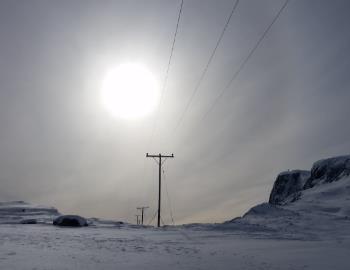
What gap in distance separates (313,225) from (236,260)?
42.8 feet

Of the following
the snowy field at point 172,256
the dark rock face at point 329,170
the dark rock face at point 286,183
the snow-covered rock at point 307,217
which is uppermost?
the dark rock face at point 286,183

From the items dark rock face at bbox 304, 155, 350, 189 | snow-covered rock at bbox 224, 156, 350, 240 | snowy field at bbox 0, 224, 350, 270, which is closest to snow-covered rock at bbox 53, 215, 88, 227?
snow-covered rock at bbox 224, 156, 350, 240

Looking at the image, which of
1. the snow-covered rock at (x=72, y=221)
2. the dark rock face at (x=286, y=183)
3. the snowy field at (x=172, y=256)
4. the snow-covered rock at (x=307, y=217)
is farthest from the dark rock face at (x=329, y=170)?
the snowy field at (x=172, y=256)

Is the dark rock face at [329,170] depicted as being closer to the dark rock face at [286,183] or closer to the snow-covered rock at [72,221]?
the dark rock face at [286,183]

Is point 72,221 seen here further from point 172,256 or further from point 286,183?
point 286,183

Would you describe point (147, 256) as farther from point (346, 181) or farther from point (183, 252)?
point (346, 181)

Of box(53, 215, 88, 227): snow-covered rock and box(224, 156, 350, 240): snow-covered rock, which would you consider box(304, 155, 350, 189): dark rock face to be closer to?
box(224, 156, 350, 240): snow-covered rock

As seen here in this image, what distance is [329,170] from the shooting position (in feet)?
170

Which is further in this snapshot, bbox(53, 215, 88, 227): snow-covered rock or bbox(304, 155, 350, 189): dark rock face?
bbox(304, 155, 350, 189): dark rock face

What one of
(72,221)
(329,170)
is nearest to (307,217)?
(72,221)

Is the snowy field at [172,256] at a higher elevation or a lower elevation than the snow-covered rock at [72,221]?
lower

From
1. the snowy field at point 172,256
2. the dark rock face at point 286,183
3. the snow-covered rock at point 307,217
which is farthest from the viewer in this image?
the dark rock face at point 286,183

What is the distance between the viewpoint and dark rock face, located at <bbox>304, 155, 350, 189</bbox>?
4928 centimetres

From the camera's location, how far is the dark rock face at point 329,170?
4928 cm
